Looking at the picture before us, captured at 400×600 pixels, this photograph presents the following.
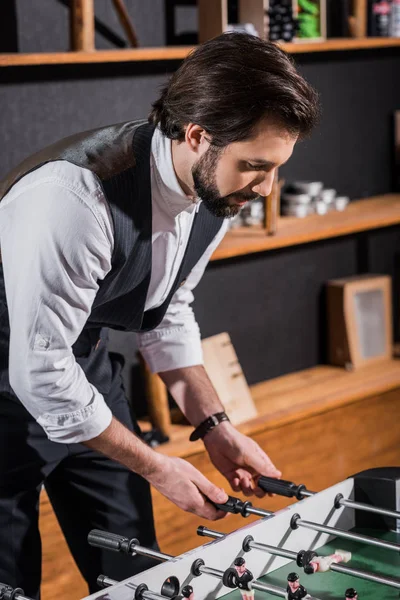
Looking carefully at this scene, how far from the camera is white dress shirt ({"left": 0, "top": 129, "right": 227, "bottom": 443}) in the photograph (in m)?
1.73

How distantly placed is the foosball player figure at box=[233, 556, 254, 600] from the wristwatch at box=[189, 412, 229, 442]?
634 millimetres

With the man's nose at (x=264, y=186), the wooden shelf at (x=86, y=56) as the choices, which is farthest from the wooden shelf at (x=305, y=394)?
the man's nose at (x=264, y=186)

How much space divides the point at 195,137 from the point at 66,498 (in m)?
0.86

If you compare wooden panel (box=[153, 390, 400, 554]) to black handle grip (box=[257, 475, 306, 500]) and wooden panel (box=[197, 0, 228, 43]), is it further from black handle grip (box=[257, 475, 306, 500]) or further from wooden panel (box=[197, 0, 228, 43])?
wooden panel (box=[197, 0, 228, 43])

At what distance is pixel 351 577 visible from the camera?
5.53 feet

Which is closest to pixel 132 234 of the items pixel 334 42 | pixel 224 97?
pixel 224 97

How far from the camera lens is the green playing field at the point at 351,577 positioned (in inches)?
63.7

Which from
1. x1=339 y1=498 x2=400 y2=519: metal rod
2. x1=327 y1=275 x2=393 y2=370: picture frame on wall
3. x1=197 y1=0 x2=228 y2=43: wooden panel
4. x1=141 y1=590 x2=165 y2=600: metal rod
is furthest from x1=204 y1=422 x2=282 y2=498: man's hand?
x1=327 y1=275 x2=393 y2=370: picture frame on wall

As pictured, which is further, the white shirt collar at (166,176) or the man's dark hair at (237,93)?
the white shirt collar at (166,176)

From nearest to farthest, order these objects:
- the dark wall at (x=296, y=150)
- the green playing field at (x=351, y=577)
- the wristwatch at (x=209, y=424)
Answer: the green playing field at (x=351, y=577), the wristwatch at (x=209, y=424), the dark wall at (x=296, y=150)

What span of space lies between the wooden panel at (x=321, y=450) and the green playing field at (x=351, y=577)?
1.43 metres

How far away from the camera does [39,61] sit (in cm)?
287

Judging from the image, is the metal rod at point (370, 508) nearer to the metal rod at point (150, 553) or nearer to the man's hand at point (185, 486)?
the man's hand at point (185, 486)

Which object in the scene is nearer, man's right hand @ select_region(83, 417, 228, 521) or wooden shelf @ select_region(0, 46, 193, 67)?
man's right hand @ select_region(83, 417, 228, 521)
